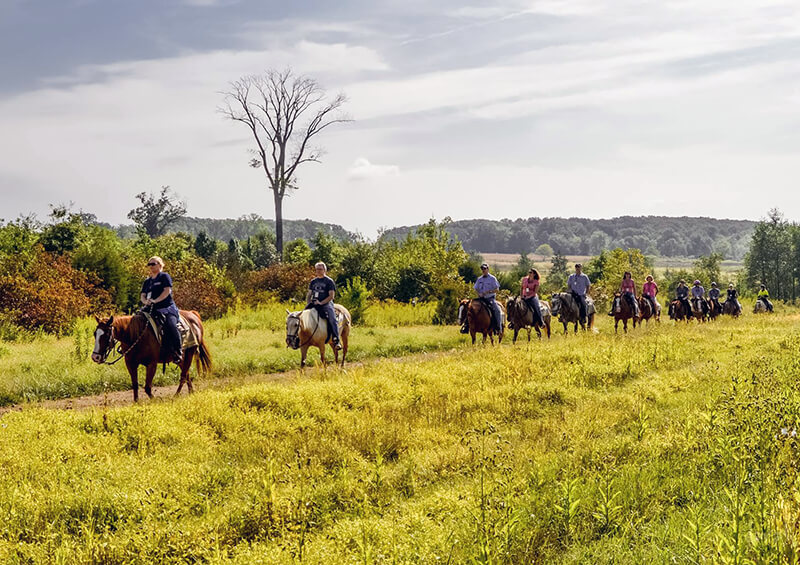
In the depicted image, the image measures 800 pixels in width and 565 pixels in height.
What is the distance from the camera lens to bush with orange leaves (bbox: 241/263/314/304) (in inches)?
1240

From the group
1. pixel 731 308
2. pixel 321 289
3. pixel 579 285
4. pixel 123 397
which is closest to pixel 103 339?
pixel 123 397

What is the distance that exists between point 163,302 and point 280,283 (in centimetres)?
2087

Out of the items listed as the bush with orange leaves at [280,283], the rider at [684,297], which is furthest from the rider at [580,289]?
the bush with orange leaves at [280,283]

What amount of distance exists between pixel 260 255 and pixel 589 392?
4833 cm

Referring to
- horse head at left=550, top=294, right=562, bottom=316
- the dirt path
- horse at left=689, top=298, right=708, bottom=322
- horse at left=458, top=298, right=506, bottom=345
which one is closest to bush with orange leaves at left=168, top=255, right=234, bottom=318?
the dirt path

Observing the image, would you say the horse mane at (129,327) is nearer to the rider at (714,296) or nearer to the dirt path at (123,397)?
the dirt path at (123,397)

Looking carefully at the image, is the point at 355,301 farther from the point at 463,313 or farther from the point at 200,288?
the point at 463,313

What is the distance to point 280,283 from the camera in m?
32.3

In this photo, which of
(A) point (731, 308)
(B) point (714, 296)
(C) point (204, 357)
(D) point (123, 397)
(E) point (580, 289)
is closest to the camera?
(D) point (123, 397)

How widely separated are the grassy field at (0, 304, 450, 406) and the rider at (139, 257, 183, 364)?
9.84 ft

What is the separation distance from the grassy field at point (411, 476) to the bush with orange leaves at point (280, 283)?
66.2 feet

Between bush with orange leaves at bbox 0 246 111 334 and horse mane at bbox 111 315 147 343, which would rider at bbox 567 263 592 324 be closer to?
horse mane at bbox 111 315 147 343

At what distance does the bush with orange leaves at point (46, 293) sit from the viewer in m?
20.5

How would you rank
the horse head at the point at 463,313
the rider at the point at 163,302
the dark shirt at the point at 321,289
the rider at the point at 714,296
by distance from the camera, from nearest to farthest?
the rider at the point at 163,302 → the dark shirt at the point at 321,289 → the horse head at the point at 463,313 → the rider at the point at 714,296
